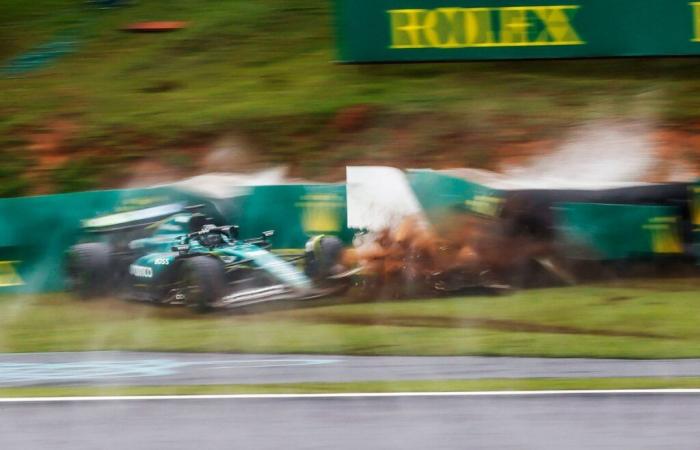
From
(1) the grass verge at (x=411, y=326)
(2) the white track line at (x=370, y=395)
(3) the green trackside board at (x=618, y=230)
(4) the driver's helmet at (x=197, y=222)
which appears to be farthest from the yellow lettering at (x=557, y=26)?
(2) the white track line at (x=370, y=395)

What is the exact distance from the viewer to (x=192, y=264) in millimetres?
11859

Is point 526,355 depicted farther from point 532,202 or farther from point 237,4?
point 237,4

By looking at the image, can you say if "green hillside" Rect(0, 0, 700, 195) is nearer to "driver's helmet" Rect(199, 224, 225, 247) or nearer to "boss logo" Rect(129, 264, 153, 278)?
"driver's helmet" Rect(199, 224, 225, 247)

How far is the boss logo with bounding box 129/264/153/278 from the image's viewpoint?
476 inches

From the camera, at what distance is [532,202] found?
12023 millimetres

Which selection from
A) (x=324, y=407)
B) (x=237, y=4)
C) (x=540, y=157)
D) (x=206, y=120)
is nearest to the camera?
(x=324, y=407)

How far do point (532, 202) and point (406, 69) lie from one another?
4539 mm

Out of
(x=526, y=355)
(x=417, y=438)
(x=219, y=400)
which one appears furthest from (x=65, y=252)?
(x=417, y=438)

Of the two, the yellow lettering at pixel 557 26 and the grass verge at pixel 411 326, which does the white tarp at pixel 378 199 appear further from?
the yellow lettering at pixel 557 26

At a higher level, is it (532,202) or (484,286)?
(532,202)

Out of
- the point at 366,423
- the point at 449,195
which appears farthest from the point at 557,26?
the point at 366,423

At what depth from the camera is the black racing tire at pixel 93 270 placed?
1221cm

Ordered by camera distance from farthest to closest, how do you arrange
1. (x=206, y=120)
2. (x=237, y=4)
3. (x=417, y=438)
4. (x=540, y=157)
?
(x=237, y=4) → (x=206, y=120) → (x=540, y=157) → (x=417, y=438)

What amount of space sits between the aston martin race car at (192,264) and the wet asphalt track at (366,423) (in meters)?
3.57
